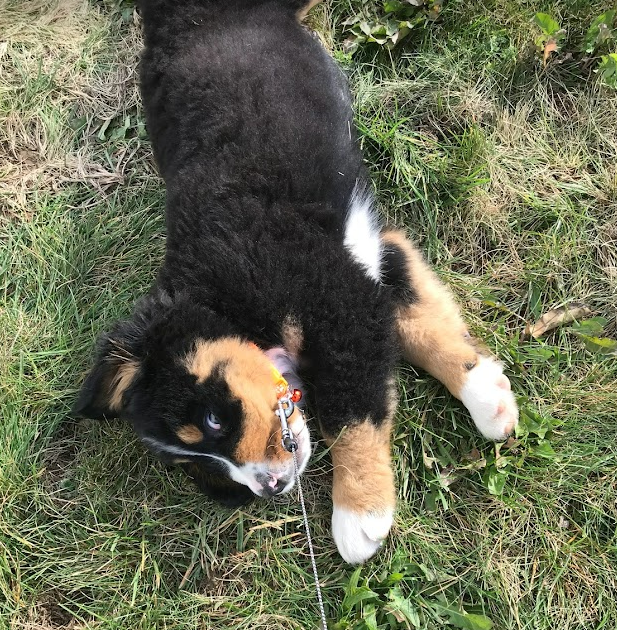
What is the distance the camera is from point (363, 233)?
3.04 meters

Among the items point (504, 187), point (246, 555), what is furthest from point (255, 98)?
point (246, 555)

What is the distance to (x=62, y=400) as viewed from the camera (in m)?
3.63

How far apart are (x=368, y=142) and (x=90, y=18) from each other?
2349 millimetres

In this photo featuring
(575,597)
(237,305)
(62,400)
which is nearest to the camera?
(237,305)

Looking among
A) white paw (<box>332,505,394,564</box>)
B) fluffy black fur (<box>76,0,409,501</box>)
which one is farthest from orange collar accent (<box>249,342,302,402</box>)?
white paw (<box>332,505,394,564</box>)

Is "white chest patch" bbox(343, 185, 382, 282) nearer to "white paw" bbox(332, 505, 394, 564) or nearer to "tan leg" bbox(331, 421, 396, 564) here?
"tan leg" bbox(331, 421, 396, 564)

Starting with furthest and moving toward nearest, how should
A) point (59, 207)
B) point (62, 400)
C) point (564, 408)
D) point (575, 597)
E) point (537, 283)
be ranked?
point (59, 207), point (62, 400), point (537, 283), point (564, 408), point (575, 597)

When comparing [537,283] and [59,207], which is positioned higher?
[537,283]

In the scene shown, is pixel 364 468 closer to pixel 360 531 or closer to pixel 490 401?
pixel 360 531

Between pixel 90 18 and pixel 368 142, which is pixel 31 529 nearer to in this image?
pixel 368 142

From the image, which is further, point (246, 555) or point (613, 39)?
point (613, 39)

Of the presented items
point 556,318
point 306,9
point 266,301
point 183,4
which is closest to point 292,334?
point 266,301

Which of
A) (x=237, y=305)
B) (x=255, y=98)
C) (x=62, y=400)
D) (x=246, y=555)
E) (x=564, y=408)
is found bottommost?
(x=246, y=555)

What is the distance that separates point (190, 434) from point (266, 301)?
0.68 meters
